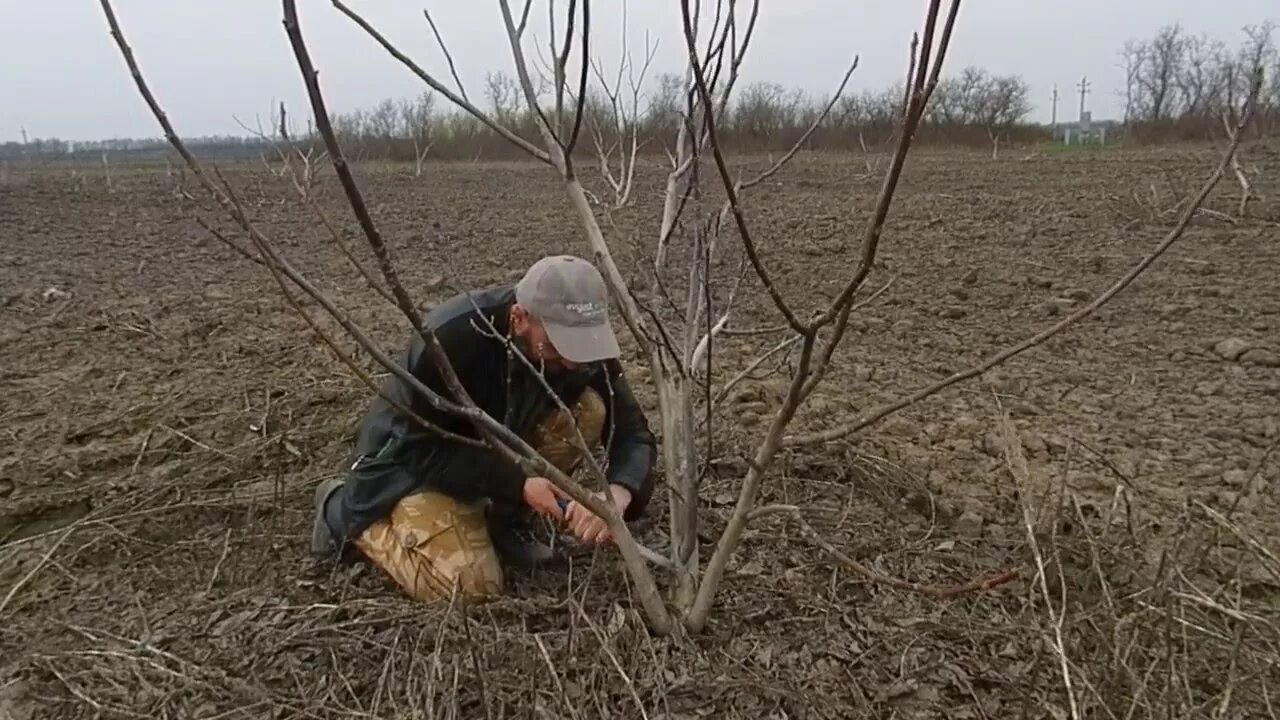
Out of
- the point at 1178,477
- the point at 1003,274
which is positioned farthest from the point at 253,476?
the point at 1003,274

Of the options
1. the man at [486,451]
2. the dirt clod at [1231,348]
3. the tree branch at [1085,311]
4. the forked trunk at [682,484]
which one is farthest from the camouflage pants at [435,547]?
the dirt clod at [1231,348]

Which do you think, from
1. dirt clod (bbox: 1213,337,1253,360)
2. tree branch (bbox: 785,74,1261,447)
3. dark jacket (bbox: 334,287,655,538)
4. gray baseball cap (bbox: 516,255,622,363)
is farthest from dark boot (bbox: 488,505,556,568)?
dirt clod (bbox: 1213,337,1253,360)

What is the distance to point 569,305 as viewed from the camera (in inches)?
89.0

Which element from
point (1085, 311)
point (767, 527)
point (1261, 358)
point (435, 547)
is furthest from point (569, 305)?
point (1261, 358)

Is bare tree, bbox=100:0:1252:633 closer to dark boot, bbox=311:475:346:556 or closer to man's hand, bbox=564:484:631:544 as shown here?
man's hand, bbox=564:484:631:544

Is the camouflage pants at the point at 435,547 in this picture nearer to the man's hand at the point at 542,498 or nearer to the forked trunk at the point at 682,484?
the man's hand at the point at 542,498

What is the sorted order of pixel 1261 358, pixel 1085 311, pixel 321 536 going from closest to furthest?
pixel 1085 311 < pixel 321 536 < pixel 1261 358

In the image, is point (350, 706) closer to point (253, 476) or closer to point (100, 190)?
point (253, 476)

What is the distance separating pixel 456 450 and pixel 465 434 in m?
0.05

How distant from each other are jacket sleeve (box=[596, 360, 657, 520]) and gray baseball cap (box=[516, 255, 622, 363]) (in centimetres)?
27

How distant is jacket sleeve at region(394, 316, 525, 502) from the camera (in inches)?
92.4

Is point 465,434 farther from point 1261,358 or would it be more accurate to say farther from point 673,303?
point 1261,358

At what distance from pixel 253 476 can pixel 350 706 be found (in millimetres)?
1466

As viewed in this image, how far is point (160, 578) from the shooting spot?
98.3 inches
